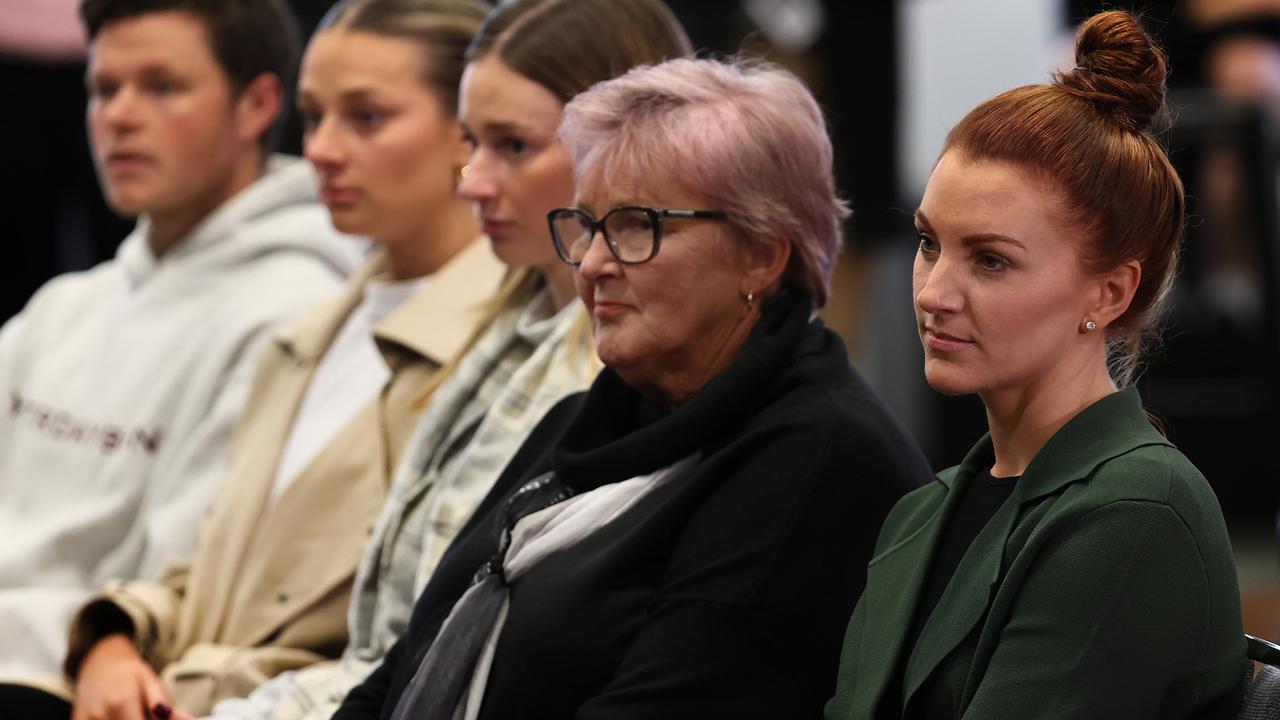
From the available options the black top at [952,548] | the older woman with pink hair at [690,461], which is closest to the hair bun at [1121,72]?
the black top at [952,548]

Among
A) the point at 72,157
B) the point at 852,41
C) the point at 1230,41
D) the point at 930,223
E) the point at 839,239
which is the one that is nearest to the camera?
the point at 930,223

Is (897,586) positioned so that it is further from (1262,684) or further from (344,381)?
(344,381)

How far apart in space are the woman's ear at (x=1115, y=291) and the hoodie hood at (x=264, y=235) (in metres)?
2.07

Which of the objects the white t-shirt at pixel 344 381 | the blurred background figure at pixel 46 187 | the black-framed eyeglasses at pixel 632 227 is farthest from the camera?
the blurred background figure at pixel 46 187

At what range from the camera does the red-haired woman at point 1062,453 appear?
140 cm

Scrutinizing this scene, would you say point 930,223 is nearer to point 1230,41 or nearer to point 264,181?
point 264,181

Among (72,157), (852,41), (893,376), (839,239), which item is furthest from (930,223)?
(852,41)

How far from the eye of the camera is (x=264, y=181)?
11.1ft

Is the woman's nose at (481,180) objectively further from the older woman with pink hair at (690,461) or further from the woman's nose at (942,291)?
the woman's nose at (942,291)

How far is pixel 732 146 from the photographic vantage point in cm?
194

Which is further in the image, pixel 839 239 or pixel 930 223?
pixel 839 239

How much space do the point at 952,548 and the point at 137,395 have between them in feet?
6.53

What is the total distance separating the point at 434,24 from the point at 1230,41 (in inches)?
151

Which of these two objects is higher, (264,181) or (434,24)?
(434,24)
